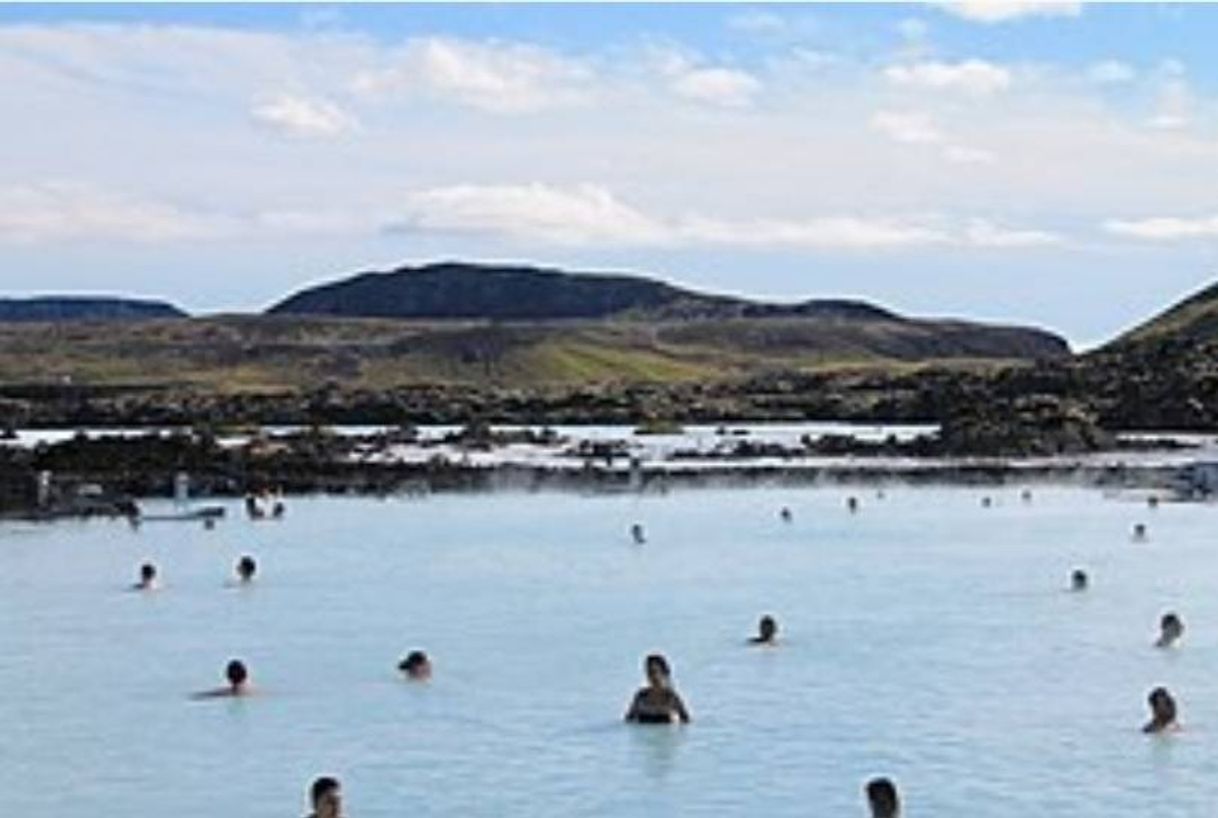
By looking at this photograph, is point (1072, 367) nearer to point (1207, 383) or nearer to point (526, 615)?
point (1207, 383)

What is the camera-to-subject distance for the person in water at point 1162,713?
22.5 m

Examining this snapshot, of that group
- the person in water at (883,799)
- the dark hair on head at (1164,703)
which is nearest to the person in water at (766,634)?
the dark hair on head at (1164,703)

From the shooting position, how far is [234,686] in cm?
2608

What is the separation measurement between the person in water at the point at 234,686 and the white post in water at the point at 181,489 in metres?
30.6

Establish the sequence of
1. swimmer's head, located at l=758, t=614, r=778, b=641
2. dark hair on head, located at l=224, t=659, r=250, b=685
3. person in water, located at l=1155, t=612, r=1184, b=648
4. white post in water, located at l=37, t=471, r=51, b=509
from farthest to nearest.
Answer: white post in water, located at l=37, t=471, r=51, b=509
swimmer's head, located at l=758, t=614, r=778, b=641
person in water, located at l=1155, t=612, r=1184, b=648
dark hair on head, located at l=224, t=659, r=250, b=685

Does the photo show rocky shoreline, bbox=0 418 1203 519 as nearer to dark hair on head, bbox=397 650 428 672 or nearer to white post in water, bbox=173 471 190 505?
white post in water, bbox=173 471 190 505

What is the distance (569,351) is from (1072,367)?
6584cm

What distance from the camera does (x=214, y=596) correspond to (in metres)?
38.2

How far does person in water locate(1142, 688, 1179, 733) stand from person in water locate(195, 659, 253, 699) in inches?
377

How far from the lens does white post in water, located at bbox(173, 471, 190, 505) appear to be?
5720 cm

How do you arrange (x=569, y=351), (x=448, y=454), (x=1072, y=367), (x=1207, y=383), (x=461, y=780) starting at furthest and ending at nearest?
(x=569, y=351) < (x=1072, y=367) < (x=1207, y=383) < (x=448, y=454) < (x=461, y=780)

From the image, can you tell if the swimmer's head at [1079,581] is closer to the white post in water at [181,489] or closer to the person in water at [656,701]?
the person in water at [656,701]

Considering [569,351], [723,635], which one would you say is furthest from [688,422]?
[723,635]

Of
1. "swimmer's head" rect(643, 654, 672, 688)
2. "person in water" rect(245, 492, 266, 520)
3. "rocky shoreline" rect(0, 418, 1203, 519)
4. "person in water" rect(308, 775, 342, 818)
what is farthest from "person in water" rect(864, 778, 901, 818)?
"rocky shoreline" rect(0, 418, 1203, 519)
